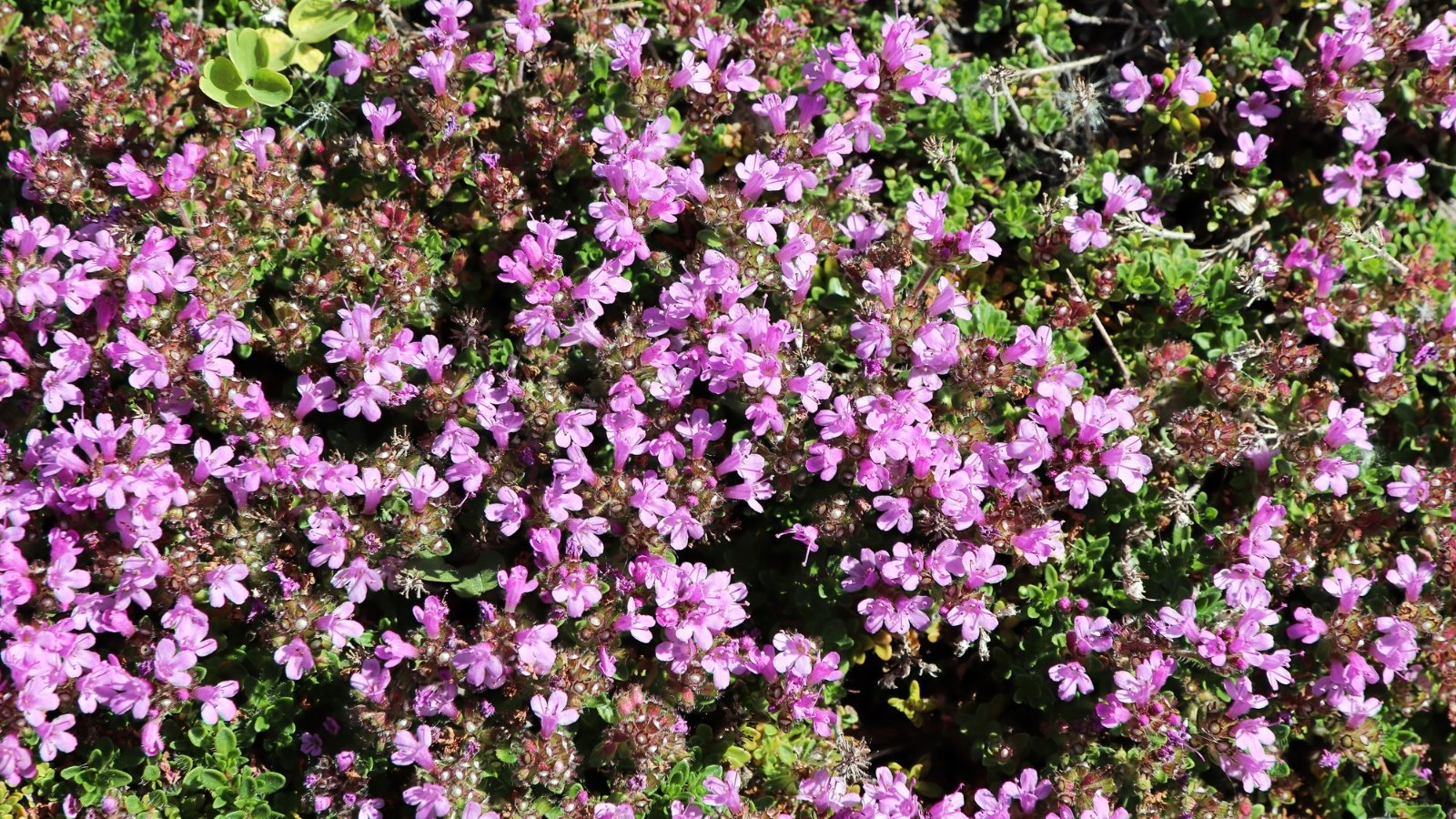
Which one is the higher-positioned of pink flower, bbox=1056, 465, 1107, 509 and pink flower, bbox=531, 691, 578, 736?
pink flower, bbox=1056, 465, 1107, 509

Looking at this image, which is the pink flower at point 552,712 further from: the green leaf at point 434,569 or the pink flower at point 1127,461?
the pink flower at point 1127,461

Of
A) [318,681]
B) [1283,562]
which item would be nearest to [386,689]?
[318,681]

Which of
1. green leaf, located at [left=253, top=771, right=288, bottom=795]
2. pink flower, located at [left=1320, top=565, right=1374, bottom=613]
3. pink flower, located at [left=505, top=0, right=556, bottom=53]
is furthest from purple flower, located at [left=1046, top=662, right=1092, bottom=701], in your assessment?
pink flower, located at [left=505, top=0, right=556, bottom=53]

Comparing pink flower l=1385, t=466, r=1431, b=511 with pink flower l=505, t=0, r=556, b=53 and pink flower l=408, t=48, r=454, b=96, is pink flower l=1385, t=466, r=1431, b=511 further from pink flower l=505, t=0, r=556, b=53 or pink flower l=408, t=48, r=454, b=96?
pink flower l=408, t=48, r=454, b=96

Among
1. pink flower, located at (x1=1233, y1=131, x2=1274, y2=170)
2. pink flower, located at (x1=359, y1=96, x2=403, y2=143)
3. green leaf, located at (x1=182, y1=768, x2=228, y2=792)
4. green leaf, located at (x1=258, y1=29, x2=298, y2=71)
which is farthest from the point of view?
pink flower, located at (x1=1233, y1=131, x2=1274, y2=170)

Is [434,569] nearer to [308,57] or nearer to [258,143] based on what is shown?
[258,143]

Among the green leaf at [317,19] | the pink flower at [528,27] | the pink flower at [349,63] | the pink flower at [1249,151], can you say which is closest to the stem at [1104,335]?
the pink flower at [1249,151]

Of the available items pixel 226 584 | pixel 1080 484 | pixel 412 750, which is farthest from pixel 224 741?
pixel 1080 484
